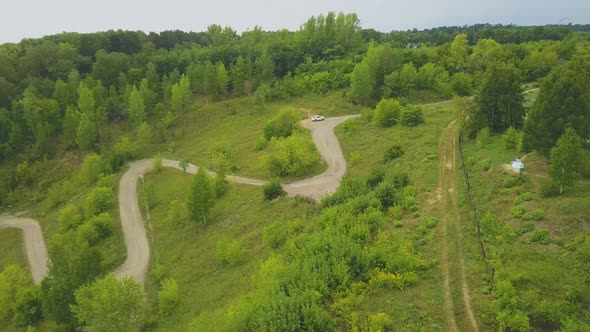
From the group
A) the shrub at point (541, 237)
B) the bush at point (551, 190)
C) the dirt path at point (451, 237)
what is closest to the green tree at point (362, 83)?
the dirt path at point (451, 237)

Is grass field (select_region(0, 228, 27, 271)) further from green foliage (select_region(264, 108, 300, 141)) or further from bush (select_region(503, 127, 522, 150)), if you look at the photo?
bush (select_region(503, 127, 522, 150))

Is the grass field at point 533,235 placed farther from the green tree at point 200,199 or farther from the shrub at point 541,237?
the green tree at point 200,199

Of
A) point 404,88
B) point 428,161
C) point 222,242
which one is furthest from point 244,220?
point 404,88

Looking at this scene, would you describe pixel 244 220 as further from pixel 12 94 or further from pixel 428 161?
pixel 12 94

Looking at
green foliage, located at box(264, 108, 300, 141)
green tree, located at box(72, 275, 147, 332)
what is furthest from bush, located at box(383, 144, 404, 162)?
green tree, located at box(72, 275, 147, 332)

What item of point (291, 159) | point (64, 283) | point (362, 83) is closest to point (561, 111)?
point (291, 159)

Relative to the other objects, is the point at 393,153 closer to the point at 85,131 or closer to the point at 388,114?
the point at 388,114
